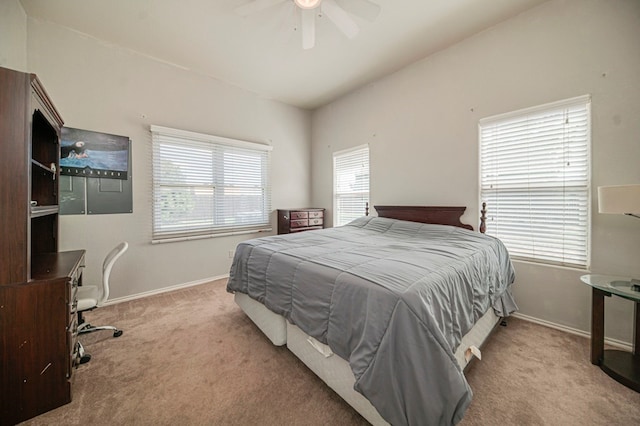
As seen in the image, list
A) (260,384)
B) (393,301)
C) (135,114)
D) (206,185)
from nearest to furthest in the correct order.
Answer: (393,301), (260,384), (135,114), (206,185)

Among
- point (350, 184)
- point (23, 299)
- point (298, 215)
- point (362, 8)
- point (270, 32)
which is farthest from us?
point (350, 184)

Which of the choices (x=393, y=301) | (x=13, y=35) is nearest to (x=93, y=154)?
(x=13, y=35)

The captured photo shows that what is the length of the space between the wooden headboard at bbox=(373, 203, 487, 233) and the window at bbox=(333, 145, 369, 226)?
64 centimetres

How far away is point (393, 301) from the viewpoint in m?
1.16

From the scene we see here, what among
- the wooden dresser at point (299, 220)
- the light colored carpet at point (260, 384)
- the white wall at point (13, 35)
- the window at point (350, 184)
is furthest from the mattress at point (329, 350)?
the white wall at point (13, 35)

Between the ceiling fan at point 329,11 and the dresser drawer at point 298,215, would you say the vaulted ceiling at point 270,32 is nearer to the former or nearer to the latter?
the ceiling fan at point 329,11

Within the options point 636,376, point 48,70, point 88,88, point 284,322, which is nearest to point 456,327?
point 284,322

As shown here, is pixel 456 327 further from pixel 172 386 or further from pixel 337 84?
pixel 337 84

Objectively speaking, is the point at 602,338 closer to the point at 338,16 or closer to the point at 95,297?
the point at 338,16

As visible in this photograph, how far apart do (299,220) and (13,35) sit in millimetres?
3684

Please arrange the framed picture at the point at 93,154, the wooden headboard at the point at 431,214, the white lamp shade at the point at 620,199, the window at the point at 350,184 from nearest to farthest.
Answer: the white lamp shade at the point at 620,199, the framed picture at the point at 93,154, the wooden headboard at the point at 431,214, the window at the point at 350,184

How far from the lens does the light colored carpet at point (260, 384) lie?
1356mm

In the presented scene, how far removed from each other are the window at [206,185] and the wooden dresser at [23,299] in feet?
5.90

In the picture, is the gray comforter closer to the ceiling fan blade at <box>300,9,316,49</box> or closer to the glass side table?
the glass side table
